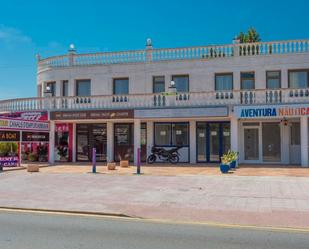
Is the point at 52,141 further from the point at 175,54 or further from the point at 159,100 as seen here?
the point at 175,54

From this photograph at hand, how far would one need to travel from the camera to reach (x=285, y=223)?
27.2 ft

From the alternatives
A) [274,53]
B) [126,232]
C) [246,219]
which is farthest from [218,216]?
[274,53]

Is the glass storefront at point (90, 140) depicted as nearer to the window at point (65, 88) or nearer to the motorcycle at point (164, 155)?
the window at point (65, 88)

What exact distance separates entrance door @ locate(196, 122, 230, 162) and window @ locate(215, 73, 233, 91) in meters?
2.19

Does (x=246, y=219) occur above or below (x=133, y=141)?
below

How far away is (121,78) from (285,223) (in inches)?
747

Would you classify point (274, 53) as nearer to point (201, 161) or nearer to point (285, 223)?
point (201, 161)

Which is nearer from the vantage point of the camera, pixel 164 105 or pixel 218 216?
pixel 218 216

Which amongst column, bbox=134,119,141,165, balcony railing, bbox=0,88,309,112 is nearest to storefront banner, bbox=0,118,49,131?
balcony railing, bbox=0,88,309,112

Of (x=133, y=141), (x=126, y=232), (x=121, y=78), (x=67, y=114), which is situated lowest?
(x=126, y=232)

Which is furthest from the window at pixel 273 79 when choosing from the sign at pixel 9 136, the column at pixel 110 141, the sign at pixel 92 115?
the sign at pixel 9 136

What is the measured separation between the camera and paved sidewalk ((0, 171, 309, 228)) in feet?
30.2

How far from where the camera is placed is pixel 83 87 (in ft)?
87.7

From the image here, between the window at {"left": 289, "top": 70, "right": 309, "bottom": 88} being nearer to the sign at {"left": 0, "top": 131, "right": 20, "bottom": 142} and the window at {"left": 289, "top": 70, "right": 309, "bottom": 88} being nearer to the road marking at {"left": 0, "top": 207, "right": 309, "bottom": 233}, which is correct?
the sign at {"left": 0, "top": 131, "right": 20, "bottom": 142}
